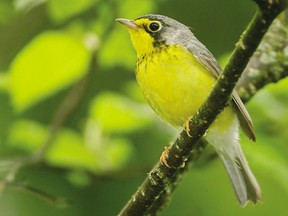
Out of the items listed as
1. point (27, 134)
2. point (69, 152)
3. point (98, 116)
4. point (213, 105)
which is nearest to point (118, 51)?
point (98, 116)

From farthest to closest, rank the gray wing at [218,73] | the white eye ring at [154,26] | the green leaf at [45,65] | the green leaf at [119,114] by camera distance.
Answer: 1. the green leaf at [119,114]
2. the white eye ring at [154,26]
3. the green leaf at [45,65]
4. the gray wing at [218,73]

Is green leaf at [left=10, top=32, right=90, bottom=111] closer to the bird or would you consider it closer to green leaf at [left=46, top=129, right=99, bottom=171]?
the bird

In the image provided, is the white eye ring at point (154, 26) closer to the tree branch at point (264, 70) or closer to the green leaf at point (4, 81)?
the tree branch at point (264, 70)

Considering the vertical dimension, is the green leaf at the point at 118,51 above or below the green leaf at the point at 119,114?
above

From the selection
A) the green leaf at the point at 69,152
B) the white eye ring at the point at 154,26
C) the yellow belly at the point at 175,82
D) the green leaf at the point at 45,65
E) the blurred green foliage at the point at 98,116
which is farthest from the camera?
the green leaf at the point at 69,152

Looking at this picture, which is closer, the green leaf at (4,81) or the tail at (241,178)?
the tail at (241,178)

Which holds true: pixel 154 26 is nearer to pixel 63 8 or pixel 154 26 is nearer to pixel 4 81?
pixel 63 8

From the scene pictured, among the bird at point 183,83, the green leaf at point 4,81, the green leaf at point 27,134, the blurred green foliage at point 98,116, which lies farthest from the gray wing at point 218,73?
the green leaf at point 27,134
